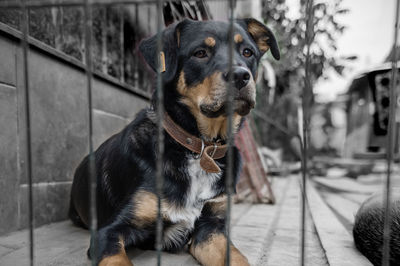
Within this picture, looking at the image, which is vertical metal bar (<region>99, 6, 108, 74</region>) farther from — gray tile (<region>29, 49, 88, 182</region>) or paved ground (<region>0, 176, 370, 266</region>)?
paved ground (<region>0, 176, 370, 266</region>)

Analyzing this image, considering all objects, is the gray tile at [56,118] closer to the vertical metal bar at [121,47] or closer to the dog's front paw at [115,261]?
the vertical metal bar at [121,47]

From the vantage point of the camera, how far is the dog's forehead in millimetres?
1702

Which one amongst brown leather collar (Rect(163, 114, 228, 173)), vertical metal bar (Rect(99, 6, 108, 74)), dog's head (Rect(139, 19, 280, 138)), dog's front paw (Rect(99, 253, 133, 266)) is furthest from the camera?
vertical metal bar (Rect(99, 6, 108, 74))

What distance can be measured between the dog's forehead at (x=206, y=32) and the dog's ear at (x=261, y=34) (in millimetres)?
172

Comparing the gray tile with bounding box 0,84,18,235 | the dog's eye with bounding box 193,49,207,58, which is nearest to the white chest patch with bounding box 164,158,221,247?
the dog's eye with bounding box 193,49,207,58

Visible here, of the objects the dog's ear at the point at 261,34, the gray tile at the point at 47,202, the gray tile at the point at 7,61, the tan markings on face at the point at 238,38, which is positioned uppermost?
the dog's ear at the point at 261,34

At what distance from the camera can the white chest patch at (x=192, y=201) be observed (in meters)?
1.58

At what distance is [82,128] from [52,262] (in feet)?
4.55

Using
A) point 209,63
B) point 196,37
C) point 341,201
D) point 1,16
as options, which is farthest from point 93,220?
point 341,201

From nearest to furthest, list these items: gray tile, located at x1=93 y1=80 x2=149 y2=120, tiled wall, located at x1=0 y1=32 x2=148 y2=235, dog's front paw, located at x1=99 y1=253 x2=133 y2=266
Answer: dog's front paw, located at x1=99 y1=253 x2=133 y2=266 → tiled wall, located at x1=0 y1=32 x2=148 y2=235 → gray tile, located at x1=93 y1=80 x2=149 y2=120

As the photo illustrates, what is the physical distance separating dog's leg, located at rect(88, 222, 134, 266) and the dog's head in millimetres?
709

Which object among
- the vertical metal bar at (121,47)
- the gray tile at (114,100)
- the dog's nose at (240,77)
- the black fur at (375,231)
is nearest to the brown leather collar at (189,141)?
the dog's nose at (240,77)

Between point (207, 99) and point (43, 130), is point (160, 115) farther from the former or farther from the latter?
point (43, 130)

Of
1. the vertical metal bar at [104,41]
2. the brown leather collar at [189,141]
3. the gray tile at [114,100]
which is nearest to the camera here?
the brown leather collar at [189,141]
